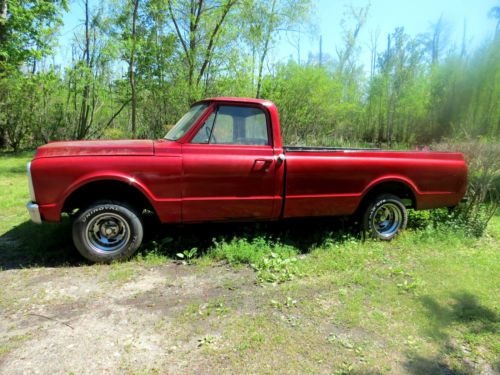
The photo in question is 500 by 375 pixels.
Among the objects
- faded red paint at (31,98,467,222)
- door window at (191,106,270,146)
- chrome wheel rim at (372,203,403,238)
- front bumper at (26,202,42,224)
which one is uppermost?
door window at (191,106,270,146)

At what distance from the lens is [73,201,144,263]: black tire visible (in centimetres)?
369

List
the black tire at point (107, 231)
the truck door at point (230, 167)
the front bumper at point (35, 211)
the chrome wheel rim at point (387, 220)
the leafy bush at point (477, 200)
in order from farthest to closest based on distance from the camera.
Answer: the leafy bush at point (477, 200), the chrome wheel rim at point (387, 220), the truck door at point (230, 167), the black tire at point (107, 231), the front bumper at point (35, 211)

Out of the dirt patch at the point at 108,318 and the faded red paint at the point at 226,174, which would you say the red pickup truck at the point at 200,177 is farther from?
the dirt patch at the point at 108,318

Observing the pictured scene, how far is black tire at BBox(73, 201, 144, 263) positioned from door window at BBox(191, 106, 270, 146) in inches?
46.5

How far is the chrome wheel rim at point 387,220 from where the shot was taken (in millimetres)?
4812

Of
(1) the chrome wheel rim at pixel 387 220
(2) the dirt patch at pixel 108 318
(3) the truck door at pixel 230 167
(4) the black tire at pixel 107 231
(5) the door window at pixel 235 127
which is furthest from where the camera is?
(1) the chrome wheel rim at pixel 387 220

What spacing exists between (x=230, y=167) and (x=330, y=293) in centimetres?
177

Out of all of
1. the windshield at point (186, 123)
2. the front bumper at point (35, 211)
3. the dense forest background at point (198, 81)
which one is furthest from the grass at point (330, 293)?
the dense forest background at point (198, 81)

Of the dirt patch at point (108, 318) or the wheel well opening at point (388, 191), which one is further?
the wheel well opening at point (388, 191)

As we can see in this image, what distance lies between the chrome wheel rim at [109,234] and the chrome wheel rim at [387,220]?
3422 mm

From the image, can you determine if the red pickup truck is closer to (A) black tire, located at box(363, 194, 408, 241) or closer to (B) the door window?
(B) the door window

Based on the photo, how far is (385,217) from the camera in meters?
4.91

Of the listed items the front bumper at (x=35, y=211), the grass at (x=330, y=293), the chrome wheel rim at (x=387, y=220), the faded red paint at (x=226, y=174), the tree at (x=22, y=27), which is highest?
the tree at (x=22, y=27)

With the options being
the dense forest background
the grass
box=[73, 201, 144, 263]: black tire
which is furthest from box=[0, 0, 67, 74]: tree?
box=[73, 201, 144, 263]: black tire
